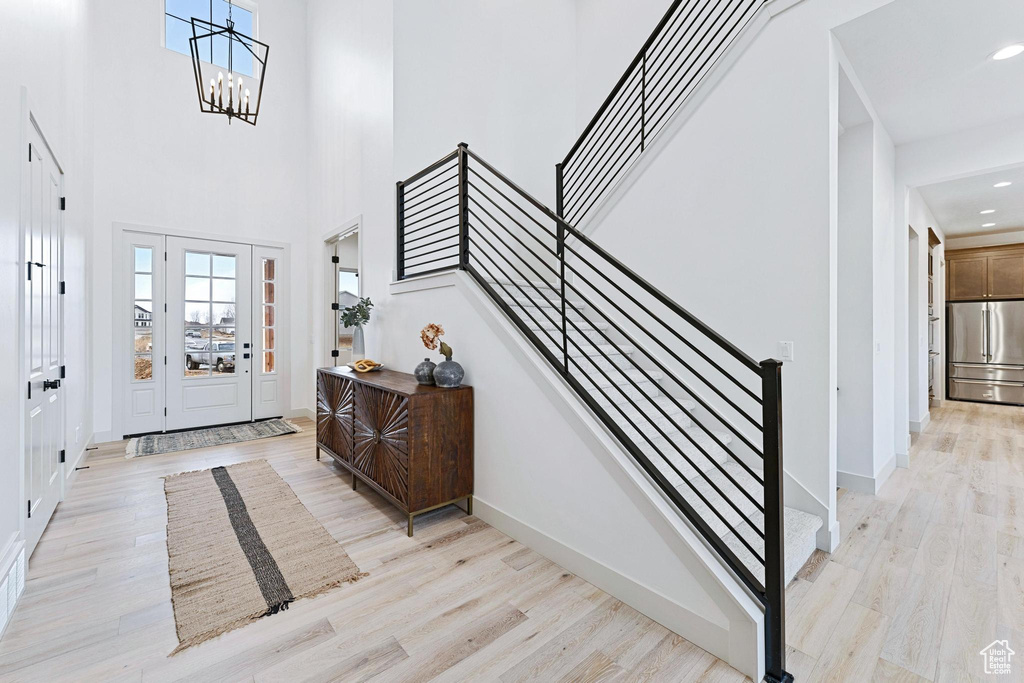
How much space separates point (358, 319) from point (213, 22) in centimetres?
481

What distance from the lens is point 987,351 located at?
719 centimetres

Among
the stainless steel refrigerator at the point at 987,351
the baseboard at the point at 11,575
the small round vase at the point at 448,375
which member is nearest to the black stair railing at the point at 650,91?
the small round vase at the point at 448,375

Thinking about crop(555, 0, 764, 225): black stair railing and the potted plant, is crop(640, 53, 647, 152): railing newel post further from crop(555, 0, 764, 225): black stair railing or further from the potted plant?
the potted plant

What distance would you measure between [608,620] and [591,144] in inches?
155

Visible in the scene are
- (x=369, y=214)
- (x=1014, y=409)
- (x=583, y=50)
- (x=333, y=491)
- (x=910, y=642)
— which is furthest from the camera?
(x=1014, y=409)

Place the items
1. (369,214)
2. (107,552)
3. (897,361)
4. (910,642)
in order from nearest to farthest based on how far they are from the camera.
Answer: (910,642) < (107,552) < (897,361) < (369,214)

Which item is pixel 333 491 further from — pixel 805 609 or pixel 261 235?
pixel 261 235

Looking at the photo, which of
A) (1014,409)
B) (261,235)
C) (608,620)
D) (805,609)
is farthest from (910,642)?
(1014,409)

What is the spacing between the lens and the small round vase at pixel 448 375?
3.00 metres

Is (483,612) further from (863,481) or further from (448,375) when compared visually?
(863,481)

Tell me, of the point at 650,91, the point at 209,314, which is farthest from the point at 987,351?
the point at 209,314

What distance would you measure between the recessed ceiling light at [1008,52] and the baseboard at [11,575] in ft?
19.7

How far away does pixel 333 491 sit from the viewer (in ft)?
11.6

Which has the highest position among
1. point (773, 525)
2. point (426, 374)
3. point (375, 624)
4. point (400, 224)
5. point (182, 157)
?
point (182, 157)
